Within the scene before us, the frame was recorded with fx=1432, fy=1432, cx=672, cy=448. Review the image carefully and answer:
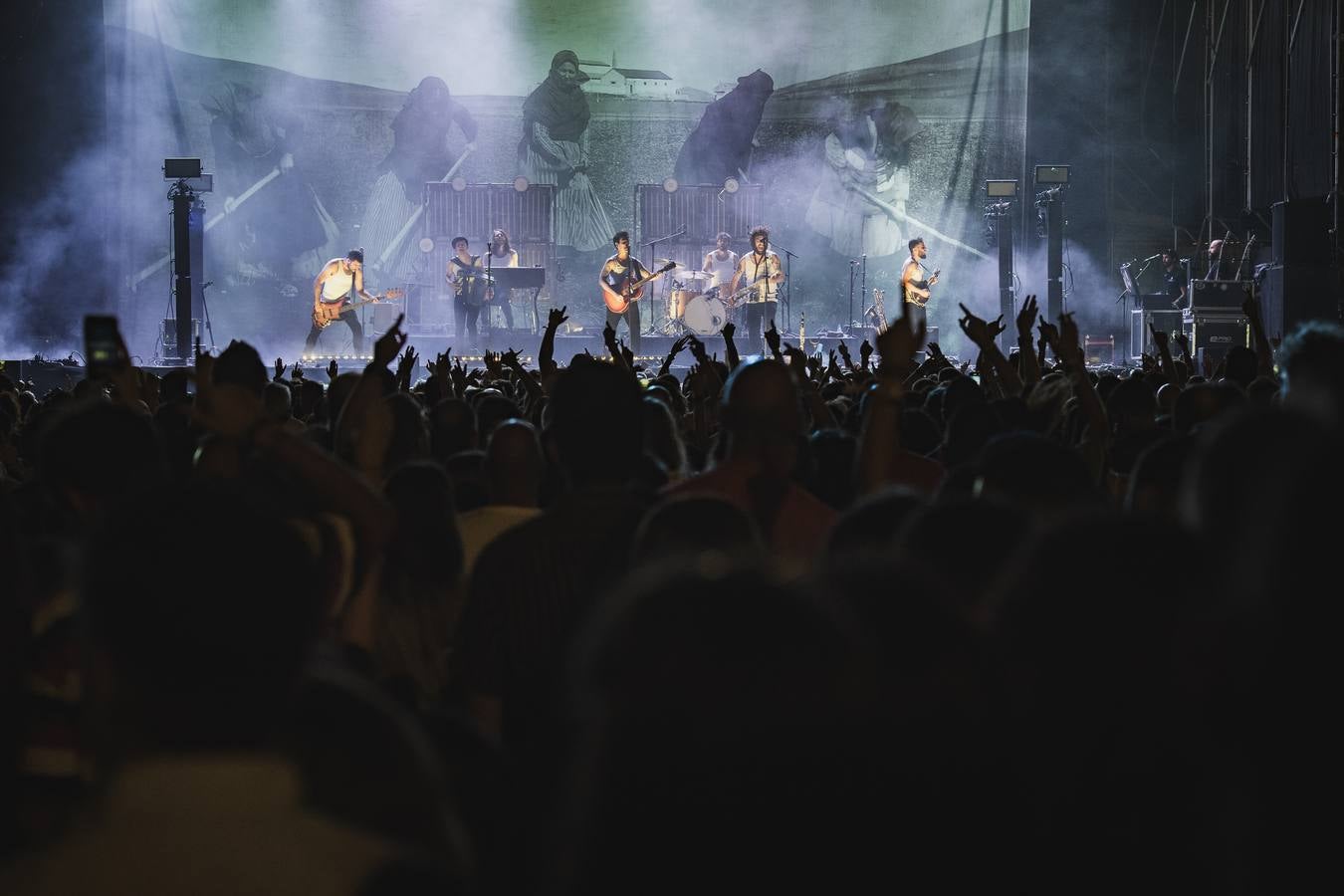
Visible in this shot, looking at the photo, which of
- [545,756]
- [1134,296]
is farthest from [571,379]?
[1134,296]

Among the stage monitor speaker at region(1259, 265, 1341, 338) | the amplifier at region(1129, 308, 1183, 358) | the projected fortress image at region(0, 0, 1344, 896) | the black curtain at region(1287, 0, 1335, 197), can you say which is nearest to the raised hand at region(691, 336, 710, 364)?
the projected fortress image at region(0, 0, 1344, 896)

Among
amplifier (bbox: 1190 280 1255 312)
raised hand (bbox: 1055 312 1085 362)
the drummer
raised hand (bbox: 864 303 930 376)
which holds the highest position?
the drummer

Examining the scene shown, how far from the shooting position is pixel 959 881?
0.88 metres

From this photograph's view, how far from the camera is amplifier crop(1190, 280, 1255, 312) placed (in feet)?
49.5

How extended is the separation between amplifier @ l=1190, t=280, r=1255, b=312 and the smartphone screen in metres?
13.2

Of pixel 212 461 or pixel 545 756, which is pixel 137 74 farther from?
pixel 545 756

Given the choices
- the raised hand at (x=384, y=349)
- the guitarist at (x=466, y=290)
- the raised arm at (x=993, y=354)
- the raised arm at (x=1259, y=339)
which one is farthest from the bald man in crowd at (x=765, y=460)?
the guitarist at (x=466, y=290)

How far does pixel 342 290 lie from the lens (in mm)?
20844

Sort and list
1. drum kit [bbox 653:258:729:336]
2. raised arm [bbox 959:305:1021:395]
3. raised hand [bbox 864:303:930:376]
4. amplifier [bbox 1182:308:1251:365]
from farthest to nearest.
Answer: drum kit [bbox 653:258:729:336] → amplifier [bbox 1182:308:1251:365] → raised arm [bbox 959:305:1021:395] → raised hand [bbox 864:303:930:376]

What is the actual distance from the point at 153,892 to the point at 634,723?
19.2 inches

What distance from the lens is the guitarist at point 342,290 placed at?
20688mm

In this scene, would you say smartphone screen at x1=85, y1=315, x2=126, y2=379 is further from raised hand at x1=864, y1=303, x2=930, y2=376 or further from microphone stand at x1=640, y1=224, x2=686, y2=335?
microphone stand at x1=640, y1=224, x2=686, y2=335

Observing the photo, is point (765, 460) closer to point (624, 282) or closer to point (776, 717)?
point (776, 717)

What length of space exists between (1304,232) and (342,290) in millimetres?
12975
